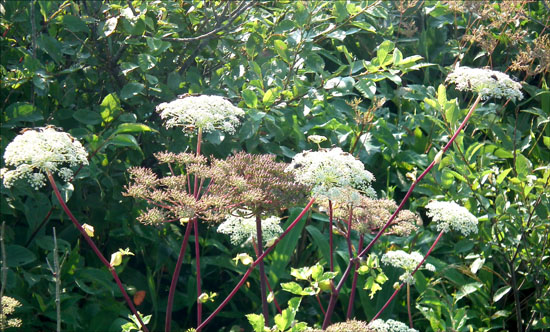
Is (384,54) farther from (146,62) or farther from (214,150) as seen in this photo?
(146,62)

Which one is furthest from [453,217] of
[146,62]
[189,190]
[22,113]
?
[22,113]

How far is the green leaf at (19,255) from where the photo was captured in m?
2.51

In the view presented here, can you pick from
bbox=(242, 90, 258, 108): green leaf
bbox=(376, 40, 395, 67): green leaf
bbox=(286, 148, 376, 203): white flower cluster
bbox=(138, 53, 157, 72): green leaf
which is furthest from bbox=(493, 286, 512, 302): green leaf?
bbox=(138, 53, 157, 72): green leaf

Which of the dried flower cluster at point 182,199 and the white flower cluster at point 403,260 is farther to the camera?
the white flower cluster at point 403,260

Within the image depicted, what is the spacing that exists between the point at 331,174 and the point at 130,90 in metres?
1.31

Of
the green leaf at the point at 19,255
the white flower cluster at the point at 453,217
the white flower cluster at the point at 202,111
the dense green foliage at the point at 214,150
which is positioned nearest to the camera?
the white flower cluster at the point at 202,111

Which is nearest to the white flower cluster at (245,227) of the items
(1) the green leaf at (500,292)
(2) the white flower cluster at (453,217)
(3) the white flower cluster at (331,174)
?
(3) the white flower cluster at (331,174)

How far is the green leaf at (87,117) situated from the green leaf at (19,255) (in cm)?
52

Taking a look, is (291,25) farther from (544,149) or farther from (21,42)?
(544,149)

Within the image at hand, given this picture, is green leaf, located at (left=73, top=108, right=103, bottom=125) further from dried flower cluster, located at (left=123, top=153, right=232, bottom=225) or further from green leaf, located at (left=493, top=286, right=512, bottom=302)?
green leaf, located at (left=493, top=286, right=512, bottom=302)

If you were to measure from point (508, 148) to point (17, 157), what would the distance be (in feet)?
8.06

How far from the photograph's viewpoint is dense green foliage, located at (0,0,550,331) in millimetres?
2643

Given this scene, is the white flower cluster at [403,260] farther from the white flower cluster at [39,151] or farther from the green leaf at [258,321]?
the white flower cluster at [39,151]

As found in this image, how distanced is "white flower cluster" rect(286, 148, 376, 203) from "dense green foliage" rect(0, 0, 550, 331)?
0.90 metres
